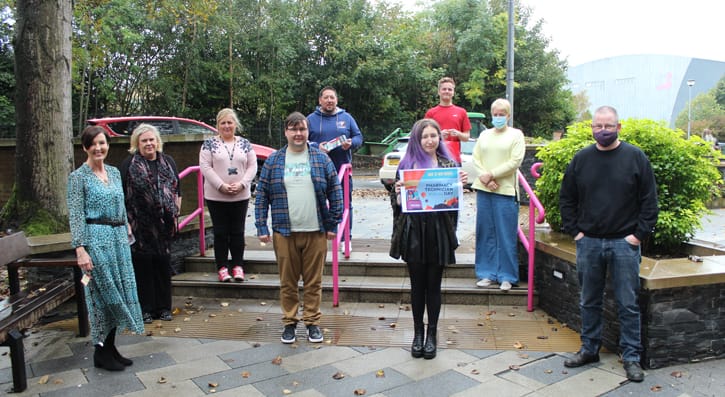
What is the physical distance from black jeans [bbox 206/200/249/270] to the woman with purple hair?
6.61 feet

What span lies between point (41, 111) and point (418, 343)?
4.67m

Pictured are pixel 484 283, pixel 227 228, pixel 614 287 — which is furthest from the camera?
pixel 227 228

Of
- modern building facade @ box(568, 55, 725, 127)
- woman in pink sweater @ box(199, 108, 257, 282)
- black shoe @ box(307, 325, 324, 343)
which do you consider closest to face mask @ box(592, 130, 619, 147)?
black shoe @ box(307, 325, 324, 343)

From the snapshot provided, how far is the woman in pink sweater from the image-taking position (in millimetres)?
5336

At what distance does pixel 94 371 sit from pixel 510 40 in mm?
15382

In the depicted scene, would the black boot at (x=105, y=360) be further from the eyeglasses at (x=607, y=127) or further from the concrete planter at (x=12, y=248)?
the eyeglasses at (x=607, y=127)

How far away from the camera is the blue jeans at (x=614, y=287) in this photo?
3.74 meters

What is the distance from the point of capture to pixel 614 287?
3836 mm

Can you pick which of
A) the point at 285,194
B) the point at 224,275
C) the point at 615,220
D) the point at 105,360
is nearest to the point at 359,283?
the point at 224,275

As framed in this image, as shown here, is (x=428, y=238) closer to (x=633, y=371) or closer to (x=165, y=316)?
(x=633, y=371)

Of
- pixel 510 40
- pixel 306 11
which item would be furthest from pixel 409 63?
pixel 510 40

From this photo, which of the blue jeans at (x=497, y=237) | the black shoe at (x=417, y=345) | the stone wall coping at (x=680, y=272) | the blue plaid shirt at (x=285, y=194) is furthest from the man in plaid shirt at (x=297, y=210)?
the stone wall coping at (x=680, y=272)

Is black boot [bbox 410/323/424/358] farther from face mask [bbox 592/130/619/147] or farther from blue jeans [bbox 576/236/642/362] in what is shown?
face mask [bbox 592/130/619/147]

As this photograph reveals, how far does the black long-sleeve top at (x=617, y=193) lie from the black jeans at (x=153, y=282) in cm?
361
